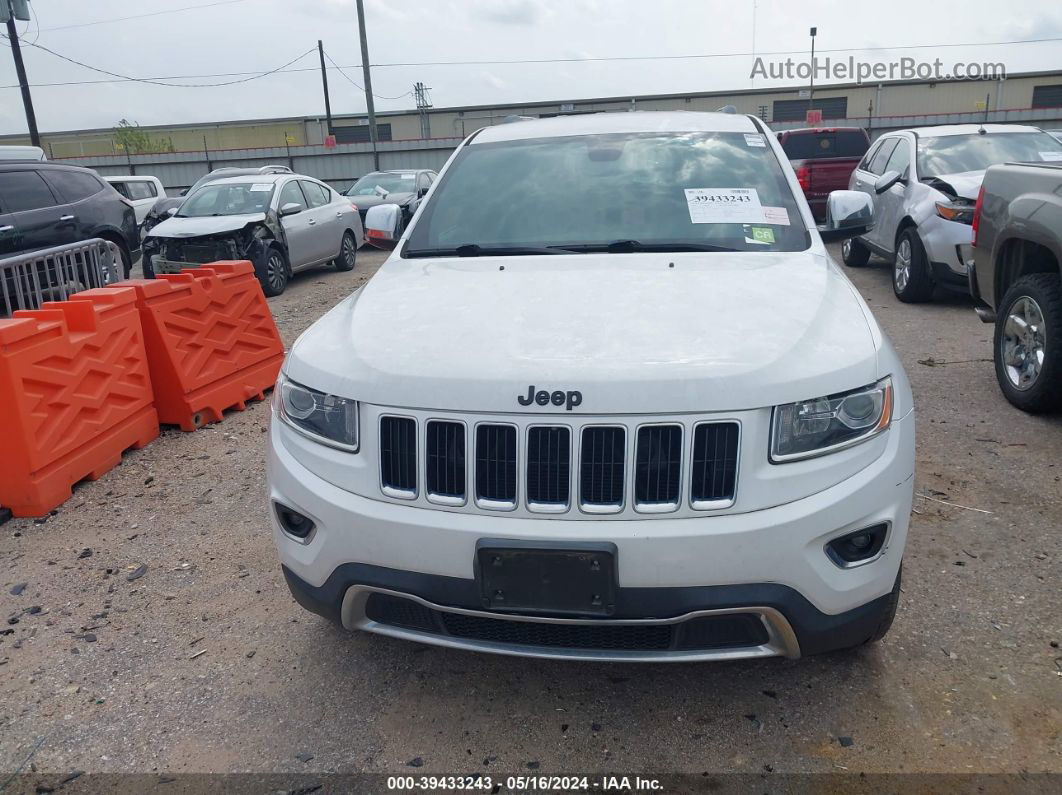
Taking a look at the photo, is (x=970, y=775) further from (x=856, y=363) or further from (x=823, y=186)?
(x=823, y=186)

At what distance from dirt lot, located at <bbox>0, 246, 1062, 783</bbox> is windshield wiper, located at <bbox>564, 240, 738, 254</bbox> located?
1.54 meters

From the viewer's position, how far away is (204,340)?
5.51 metres

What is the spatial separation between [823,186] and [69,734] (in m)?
12.8

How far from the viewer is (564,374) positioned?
7.21 ft

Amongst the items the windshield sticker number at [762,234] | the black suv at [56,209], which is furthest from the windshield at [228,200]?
the windshield sticker number at [762,234]

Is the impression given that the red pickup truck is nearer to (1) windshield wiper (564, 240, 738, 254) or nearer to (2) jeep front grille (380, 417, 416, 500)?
(1) windshield wiper (564, 240, 738, 254)

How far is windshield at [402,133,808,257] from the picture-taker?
331cm

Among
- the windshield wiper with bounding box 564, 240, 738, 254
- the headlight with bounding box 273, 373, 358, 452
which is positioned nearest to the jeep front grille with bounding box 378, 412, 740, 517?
the headlight with bounding box 273, 373, 358, 452

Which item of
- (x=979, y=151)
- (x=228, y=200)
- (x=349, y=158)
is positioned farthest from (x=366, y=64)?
(x=979, y=151)

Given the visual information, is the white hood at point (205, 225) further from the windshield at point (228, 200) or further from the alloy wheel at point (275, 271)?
the alloy wheel at point (275, 271)

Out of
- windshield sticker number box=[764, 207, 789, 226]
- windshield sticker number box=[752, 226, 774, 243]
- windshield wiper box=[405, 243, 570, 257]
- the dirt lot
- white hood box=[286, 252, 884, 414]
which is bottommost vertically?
the dirt lot

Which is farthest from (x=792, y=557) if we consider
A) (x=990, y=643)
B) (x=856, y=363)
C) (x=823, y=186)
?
(x=823, y=186)

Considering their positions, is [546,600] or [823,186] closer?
[546,600]

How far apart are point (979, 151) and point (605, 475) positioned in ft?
26.8
